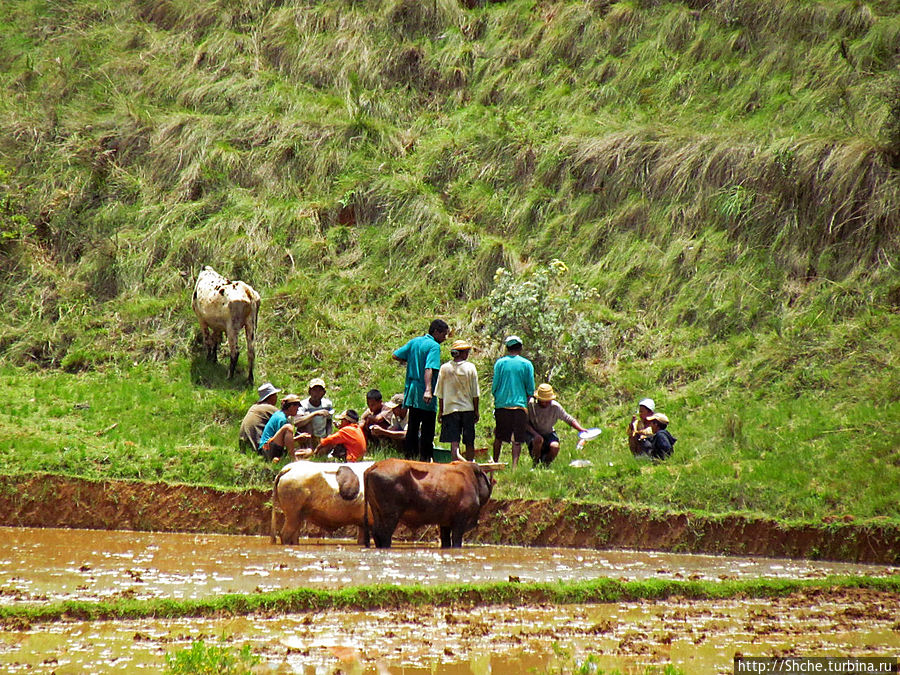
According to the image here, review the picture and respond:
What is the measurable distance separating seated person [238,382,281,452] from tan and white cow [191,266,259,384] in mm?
2660

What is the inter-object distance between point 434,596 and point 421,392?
13.9 feet

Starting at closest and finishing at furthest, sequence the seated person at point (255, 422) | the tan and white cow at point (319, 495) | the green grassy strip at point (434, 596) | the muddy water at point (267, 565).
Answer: the green grassy strip at point (434, 596) → the muddy water at point (267, 565) → the tan and white cow at point (319, 495) → the seated person at point (255, 422)

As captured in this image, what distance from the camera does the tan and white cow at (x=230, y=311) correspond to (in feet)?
51.4

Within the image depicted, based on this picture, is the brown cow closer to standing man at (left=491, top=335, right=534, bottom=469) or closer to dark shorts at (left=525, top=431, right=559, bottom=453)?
standing man at (left=491, top=335, right=534, bottom=469)

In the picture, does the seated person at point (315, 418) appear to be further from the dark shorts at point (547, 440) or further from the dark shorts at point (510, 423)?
the dark shorts at point (547, 440)

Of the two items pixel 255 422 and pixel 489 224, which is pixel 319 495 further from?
pixel 489 224

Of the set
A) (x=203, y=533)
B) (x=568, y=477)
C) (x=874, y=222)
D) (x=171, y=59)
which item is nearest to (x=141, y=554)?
(x=203, y=533)

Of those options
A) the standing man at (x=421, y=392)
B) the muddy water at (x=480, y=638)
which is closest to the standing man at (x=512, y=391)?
the standing man at (x=421, y=392)

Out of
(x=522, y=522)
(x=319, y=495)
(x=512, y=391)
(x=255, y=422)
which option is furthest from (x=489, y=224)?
(x=319, y=495)

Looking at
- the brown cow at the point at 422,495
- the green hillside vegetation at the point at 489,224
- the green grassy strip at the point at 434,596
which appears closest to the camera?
the green grassy strip at the point at 434,596

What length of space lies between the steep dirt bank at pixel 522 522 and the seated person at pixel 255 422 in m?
1.19

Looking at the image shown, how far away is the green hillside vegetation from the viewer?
13242 mm

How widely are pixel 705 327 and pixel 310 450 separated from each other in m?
7.63

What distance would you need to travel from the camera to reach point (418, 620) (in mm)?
7051
